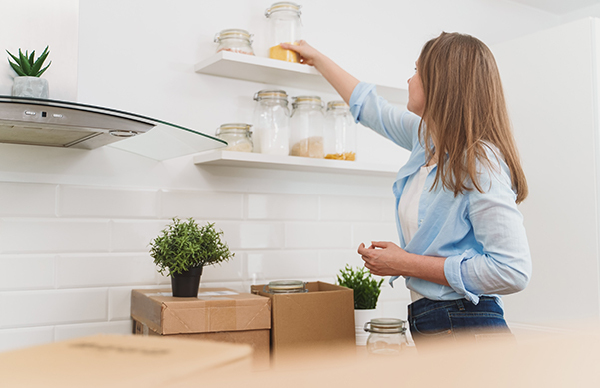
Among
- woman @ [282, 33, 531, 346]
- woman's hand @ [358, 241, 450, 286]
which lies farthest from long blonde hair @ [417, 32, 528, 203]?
woman's hand @ [358, 241, 450, 286]

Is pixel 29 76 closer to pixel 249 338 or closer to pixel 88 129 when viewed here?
pixel 88 129

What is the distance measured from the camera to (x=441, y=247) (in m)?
1.34

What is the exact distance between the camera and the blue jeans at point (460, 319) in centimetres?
131

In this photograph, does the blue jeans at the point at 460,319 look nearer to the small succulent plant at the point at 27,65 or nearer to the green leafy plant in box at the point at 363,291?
the green leafy plant in box at the point at 363,291

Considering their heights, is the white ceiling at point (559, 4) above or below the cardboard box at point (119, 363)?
above

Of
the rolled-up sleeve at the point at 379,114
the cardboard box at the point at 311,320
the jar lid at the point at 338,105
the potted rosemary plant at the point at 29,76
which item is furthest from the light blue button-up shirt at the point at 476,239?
the potted rosemary plant at the point at 29,76

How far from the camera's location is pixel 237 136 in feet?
5.64

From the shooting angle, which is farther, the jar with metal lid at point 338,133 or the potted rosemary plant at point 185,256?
the jar with metal lid at point 338,133

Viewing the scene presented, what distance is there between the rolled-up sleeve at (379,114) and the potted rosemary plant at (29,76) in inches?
35.1

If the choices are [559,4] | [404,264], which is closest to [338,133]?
[404,264]

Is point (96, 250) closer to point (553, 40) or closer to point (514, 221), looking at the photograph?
point (514, 221)

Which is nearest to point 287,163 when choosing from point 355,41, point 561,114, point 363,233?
point 363,233

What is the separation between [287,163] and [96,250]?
632mm

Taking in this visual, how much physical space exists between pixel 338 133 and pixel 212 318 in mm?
847
